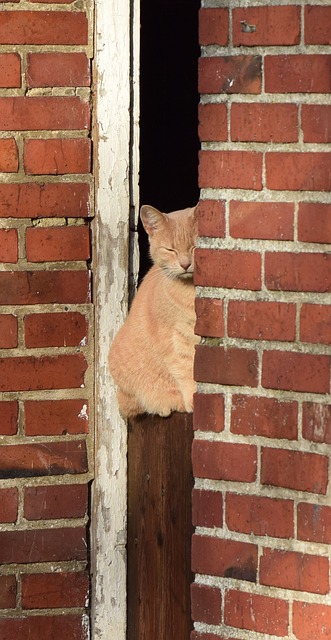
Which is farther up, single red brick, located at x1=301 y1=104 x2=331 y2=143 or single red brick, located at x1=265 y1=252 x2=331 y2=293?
single red brick, located at x1=301 y1=104 x2=331 y2=143

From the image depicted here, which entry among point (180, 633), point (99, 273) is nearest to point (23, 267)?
point (99, 273)

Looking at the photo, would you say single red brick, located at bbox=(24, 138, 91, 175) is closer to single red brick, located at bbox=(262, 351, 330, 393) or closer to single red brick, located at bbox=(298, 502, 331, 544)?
single red brick, located at bbox=(262, 351, 330, 393)

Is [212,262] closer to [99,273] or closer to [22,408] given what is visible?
[99,273]

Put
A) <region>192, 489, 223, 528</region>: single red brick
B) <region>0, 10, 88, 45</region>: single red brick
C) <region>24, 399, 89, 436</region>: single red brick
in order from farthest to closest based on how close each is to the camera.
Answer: <region>24, 399, 89, 436</region>: single red brick, <region>0, 10, 88, 45</region>: single red brick, <region>192, 489, 223, 528</region>: single red brick

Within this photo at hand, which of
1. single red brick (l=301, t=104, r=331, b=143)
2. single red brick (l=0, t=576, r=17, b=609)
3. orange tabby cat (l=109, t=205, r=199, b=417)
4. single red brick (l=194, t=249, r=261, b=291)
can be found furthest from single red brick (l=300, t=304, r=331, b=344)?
single red brick (l=0, t=576, r=17, b=609)

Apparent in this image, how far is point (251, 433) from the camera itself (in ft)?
7.72

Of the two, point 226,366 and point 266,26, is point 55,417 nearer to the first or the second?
point 226,366

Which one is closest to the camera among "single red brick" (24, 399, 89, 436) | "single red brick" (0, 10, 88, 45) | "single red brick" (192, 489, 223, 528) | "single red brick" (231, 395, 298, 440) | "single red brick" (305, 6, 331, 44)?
"single red brick" (305, 6, 331, 44)

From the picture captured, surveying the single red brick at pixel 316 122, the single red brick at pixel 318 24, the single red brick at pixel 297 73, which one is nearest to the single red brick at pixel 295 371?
the single red brick at pixel 316 122

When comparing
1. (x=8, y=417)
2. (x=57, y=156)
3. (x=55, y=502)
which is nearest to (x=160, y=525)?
(x=55, y=502)

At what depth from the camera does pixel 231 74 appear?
229cm

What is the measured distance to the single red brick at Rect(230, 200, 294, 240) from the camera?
226 centimetres

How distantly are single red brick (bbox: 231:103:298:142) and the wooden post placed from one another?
99cm

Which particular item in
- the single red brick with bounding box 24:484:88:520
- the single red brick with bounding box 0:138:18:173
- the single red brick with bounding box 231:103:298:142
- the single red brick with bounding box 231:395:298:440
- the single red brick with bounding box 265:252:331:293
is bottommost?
the single red brick with bounding box 24:484:88:520
